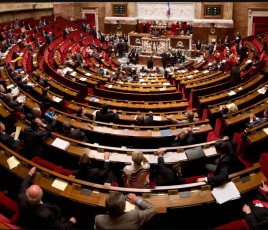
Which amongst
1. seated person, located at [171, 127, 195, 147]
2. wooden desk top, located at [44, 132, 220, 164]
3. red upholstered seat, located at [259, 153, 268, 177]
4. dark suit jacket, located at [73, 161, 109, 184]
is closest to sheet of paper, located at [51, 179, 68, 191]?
dark suit jacket, located at [73, 161, 109, 184]

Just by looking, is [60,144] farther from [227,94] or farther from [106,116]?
[227,94]

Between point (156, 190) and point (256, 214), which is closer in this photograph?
point (256, 214)

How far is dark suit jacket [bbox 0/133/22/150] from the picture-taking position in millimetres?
4154

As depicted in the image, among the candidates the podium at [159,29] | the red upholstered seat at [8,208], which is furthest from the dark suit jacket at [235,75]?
the podium at [159,29]

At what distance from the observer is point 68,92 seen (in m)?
7.17

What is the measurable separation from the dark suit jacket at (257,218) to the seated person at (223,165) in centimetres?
43

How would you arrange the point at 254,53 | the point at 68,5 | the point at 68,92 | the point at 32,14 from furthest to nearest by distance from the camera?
the point at 68,5 → the point at 32,14 → the point at 254,53 → the point at 68,92

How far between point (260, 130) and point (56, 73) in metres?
6.31

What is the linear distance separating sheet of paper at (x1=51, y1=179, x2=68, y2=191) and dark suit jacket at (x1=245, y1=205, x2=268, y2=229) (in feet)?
6.27

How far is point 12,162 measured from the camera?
3.59m

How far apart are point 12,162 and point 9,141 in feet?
2.32

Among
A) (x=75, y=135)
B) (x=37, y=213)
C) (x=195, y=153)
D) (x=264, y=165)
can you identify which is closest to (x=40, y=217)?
(x=37, y=213)

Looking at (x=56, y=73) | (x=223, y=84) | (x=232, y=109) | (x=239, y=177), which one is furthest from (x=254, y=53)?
(x=239, y=177)

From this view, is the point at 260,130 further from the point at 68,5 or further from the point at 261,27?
the point at 68,5
